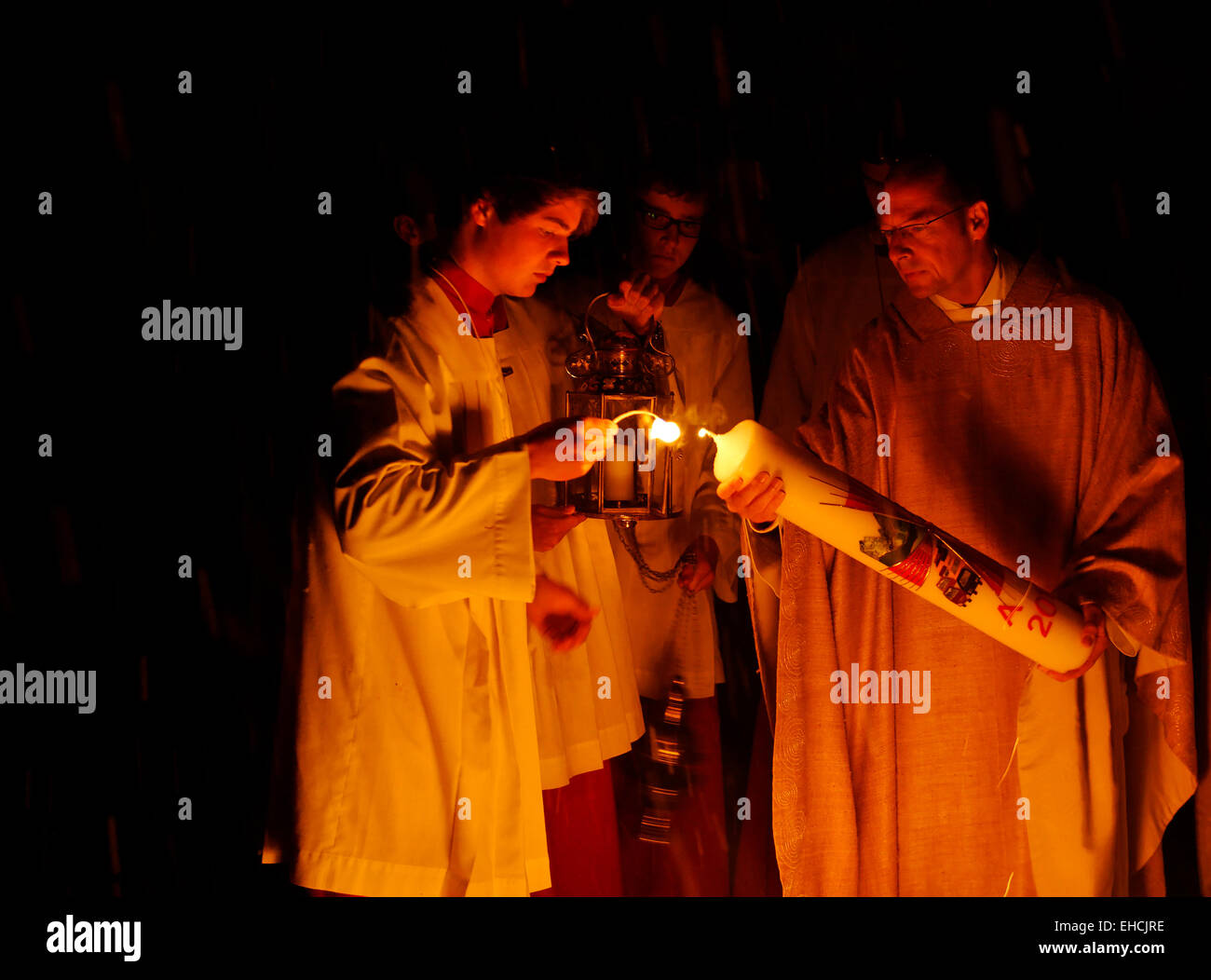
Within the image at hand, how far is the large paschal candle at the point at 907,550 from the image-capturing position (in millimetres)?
2881

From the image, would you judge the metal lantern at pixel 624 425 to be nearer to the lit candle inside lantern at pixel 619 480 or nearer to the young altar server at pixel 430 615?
the lit candle inside lantern at pixel 619 480

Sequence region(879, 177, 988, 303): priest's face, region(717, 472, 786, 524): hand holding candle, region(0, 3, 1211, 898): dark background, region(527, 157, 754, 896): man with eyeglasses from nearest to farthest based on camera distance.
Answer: region(717, 472, 786, 524): hand holding candle < region(879, 177, 988, 303): priest's face < region(0, 3, 1211, 898): dark background < region(527, 157, 754, 896): man with eyeglasses

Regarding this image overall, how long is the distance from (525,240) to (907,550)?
118 cm

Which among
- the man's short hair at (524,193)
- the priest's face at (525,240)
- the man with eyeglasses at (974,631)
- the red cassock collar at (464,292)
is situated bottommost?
the man with eyeglasses at (974,631)

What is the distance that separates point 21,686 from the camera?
11.7 ft

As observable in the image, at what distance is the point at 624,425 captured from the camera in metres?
3.10

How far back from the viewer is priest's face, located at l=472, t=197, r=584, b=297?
310 centimetres

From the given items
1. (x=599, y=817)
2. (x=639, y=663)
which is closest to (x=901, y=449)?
(x=639, y=663)

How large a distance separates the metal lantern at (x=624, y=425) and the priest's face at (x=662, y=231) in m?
0.33

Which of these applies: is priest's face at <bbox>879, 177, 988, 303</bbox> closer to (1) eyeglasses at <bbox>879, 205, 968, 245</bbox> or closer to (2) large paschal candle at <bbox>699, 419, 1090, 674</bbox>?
(1) eyeglasses at <bbox>879, 205, 968, 245</bbox>

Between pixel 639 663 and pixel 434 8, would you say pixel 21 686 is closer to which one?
pixel 639 663

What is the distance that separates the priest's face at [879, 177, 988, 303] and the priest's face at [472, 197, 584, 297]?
2.68 feet

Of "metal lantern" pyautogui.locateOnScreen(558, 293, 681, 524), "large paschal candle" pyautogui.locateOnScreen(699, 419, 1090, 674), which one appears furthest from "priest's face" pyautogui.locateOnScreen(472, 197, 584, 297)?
"large paschal candle" pyautogui.locateOnScreen(699, 419, 1090, 674)

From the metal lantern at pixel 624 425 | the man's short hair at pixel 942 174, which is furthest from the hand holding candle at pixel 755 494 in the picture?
the man's short hair at pixel 942 174
